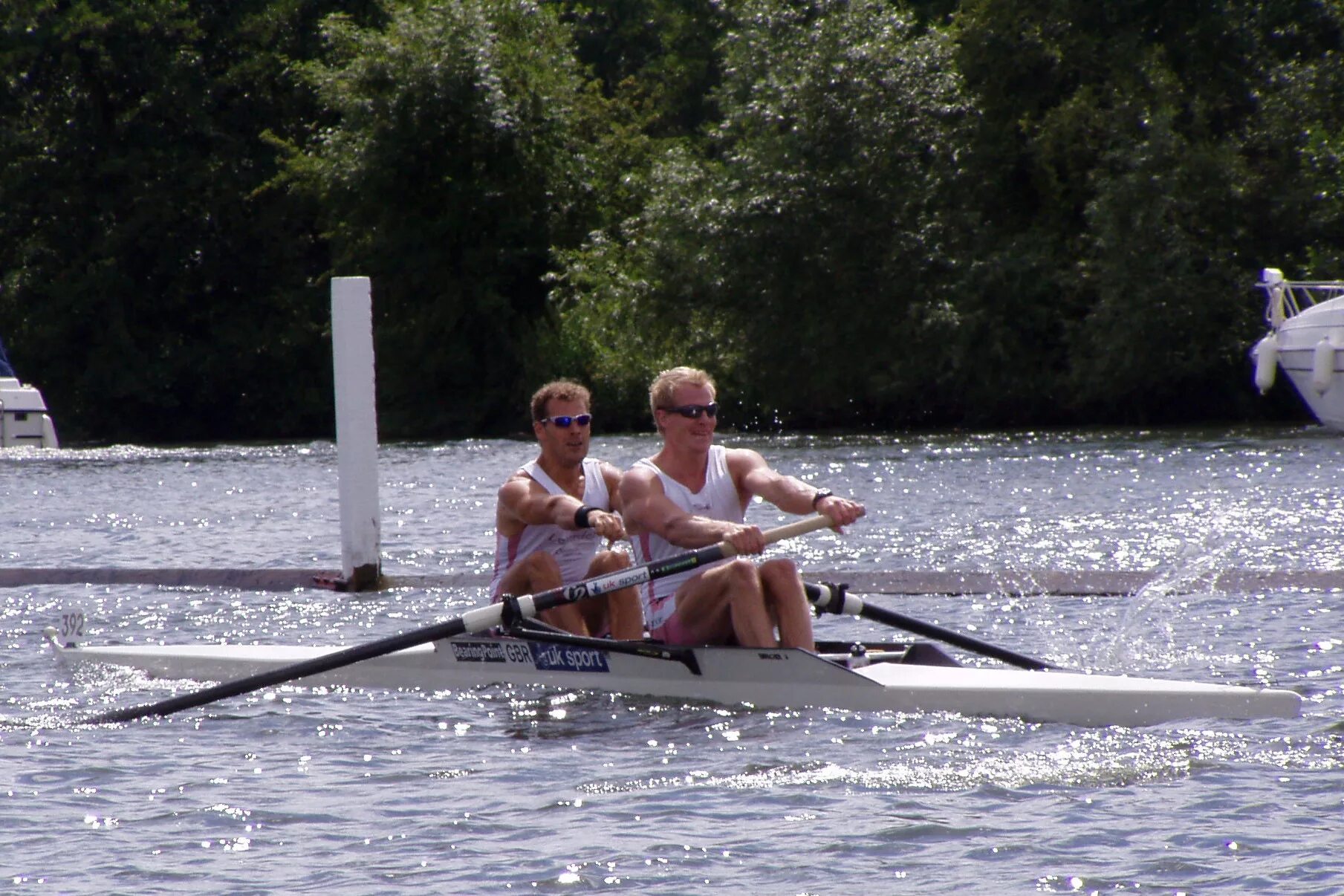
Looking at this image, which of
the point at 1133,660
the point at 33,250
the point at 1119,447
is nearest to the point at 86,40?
the point at 33,250

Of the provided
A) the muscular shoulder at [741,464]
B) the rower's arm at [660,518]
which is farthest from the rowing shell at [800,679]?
the muscular shoulder at [741,464]

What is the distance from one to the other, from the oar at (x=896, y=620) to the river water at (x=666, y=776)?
26.7 inches

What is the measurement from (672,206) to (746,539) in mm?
26723

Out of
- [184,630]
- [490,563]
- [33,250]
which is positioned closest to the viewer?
[184,630]

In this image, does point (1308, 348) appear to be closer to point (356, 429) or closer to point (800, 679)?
point (356, 429)

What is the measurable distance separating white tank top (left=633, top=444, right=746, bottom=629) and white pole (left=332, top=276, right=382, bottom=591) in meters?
4.35

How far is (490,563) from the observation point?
14031 mm

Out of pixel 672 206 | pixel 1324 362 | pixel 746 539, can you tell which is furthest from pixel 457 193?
pixel 746 539

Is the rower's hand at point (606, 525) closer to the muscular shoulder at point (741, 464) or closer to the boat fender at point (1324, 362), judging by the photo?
the muscular shoulder at point (741, 464)

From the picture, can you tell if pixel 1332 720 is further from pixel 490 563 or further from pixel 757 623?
pixel 490 563

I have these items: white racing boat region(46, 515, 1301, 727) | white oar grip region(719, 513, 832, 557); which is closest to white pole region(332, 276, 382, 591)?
white racing boat region(46, 515, 1301, 727)

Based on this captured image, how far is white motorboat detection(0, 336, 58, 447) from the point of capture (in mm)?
33500

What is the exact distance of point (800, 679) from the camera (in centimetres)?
756

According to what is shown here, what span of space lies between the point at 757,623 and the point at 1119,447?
19134 millimetres
